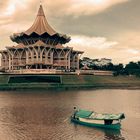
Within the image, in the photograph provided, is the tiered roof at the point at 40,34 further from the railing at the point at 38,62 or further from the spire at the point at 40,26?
the railing at the point at 38,62

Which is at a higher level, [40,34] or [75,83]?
[40,34]

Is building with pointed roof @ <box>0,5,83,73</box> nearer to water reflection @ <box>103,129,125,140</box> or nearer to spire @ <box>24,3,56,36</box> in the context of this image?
spire @ <box>24,3,56,36</box>

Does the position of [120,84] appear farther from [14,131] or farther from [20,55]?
[14,131]

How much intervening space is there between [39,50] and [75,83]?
114 feet

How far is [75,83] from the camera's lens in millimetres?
119625

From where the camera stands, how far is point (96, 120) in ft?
138

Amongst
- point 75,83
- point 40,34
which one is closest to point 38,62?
point 40,34

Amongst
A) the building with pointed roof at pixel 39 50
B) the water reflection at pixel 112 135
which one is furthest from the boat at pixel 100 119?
the building with pointed roof at pixel 39 50

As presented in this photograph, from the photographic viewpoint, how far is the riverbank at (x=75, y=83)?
374ft

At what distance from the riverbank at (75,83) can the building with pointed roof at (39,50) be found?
25.6 metres

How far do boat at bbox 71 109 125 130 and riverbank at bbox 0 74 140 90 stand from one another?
6801 cm

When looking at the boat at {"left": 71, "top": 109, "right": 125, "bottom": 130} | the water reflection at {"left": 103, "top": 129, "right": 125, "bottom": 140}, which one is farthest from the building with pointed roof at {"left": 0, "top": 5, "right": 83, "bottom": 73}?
the water reflection at {"left": 103, "top": 129, "right": 125, "bottom": 140}

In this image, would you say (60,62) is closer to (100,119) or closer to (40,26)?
(40,26)

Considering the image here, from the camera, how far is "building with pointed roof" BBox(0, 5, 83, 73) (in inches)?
5827
